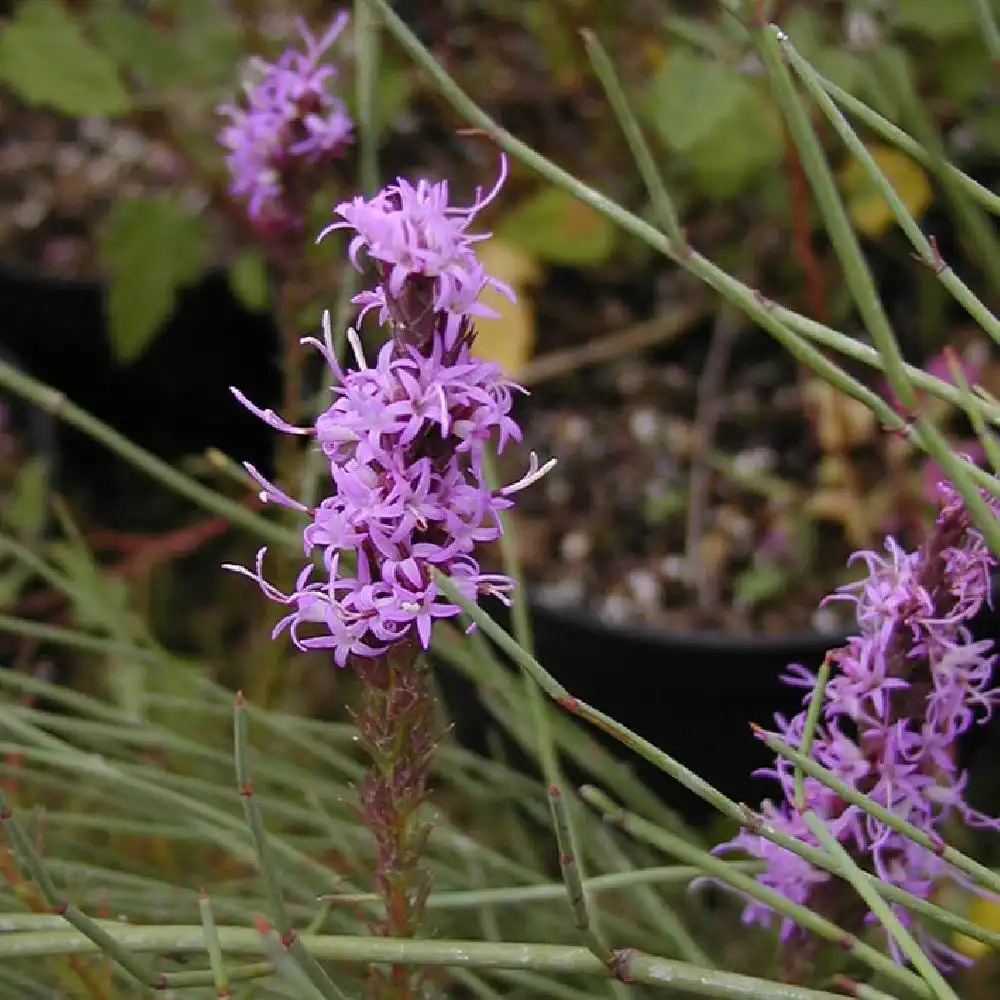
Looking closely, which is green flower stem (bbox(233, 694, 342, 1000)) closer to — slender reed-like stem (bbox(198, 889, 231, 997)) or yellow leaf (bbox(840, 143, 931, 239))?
slender reed-like stem (bbox(198, 889, 231, 997))

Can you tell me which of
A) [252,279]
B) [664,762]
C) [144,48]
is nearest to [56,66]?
[144,48]

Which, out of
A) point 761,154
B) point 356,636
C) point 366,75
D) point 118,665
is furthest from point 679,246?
point 118,665

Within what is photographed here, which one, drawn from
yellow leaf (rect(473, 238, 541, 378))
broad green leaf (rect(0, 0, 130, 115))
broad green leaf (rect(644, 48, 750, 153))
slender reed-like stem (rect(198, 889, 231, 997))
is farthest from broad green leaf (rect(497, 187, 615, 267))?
slender reed-like stem (rect(198, 889, 231, 997))

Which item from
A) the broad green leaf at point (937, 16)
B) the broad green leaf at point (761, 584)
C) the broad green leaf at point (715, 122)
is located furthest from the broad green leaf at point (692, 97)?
the broad green leaf at point (761, 584)

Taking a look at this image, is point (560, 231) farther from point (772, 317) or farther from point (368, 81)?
point (772, 317)

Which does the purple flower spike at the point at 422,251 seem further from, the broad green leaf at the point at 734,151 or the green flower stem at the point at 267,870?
the broad green leaf at the point at 734,151

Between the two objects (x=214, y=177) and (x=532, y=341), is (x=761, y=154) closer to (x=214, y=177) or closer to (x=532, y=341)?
(x=532, y=341)
